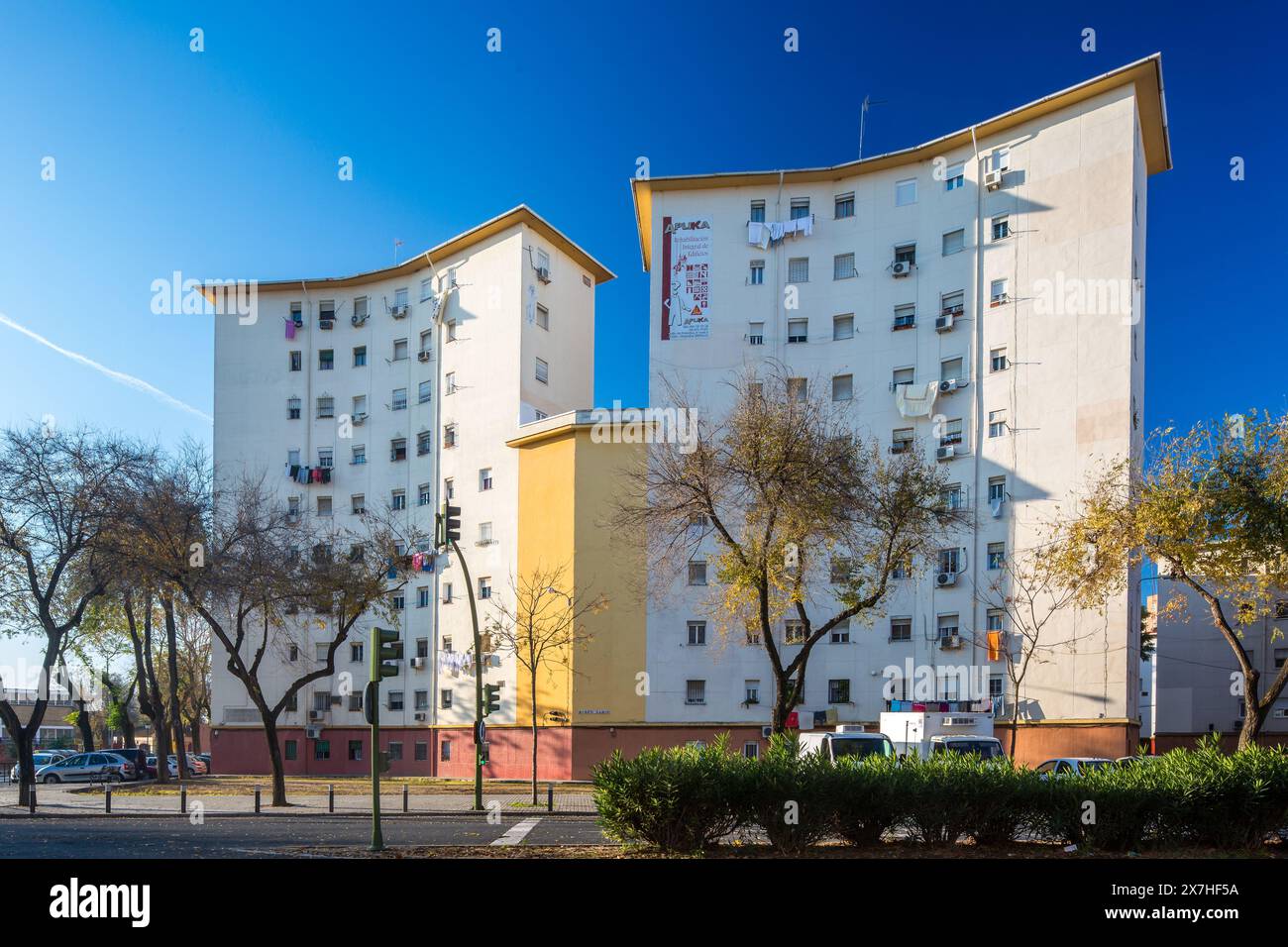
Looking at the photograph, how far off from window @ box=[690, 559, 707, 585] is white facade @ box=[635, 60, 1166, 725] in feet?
1.15

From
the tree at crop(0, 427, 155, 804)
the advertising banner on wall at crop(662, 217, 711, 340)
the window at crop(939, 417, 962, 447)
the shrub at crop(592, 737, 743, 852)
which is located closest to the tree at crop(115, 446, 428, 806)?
the tree at crop(0, 427, 155, 804)

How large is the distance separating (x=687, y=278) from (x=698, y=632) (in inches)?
590

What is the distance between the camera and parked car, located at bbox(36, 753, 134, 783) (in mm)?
46625

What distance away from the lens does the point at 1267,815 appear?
1353 centimetres

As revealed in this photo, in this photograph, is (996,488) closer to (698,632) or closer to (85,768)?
(698,632)

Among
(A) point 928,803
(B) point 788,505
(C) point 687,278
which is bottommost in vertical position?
(A) point 928,803

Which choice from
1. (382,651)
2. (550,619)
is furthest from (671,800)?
(550,619)

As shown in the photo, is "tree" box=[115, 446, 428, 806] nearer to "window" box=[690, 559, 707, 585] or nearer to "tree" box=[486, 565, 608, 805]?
"tree" box=[486, 565, 608, 805]

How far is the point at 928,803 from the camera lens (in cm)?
1360

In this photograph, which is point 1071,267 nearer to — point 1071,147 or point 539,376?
point 1071,147

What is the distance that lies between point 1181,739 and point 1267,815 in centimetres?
4372

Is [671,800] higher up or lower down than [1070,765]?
higher up

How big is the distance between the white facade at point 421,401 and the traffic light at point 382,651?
30320 mm
